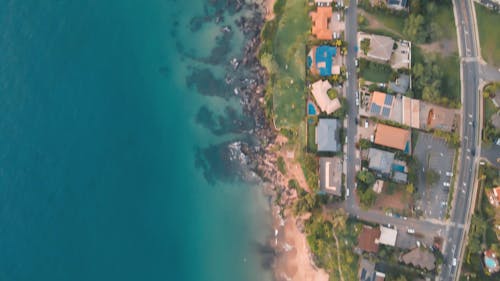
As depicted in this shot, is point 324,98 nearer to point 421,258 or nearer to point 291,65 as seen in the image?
point 291,65

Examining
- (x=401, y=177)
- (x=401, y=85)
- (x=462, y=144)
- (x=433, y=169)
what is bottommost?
(x=401, y=177)

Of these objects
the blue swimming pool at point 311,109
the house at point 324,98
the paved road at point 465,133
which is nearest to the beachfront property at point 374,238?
the paved road at point 465,133

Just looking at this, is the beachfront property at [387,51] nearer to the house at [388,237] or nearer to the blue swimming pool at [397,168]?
the blue swimming pool at [397,168]

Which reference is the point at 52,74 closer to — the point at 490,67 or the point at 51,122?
the point at 51,122

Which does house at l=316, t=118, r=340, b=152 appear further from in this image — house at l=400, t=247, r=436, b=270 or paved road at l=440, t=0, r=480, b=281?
paved road at l=440, t=0, r=480, b=281

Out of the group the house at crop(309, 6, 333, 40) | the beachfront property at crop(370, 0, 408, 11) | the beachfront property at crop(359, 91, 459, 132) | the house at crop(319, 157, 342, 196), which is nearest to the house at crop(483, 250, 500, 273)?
the beachfront property at crop(359, 91, 459, 132)

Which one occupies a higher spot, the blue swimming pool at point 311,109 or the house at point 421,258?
the blue swimming pool at point 311,109

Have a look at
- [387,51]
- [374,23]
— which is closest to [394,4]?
[374,23]
